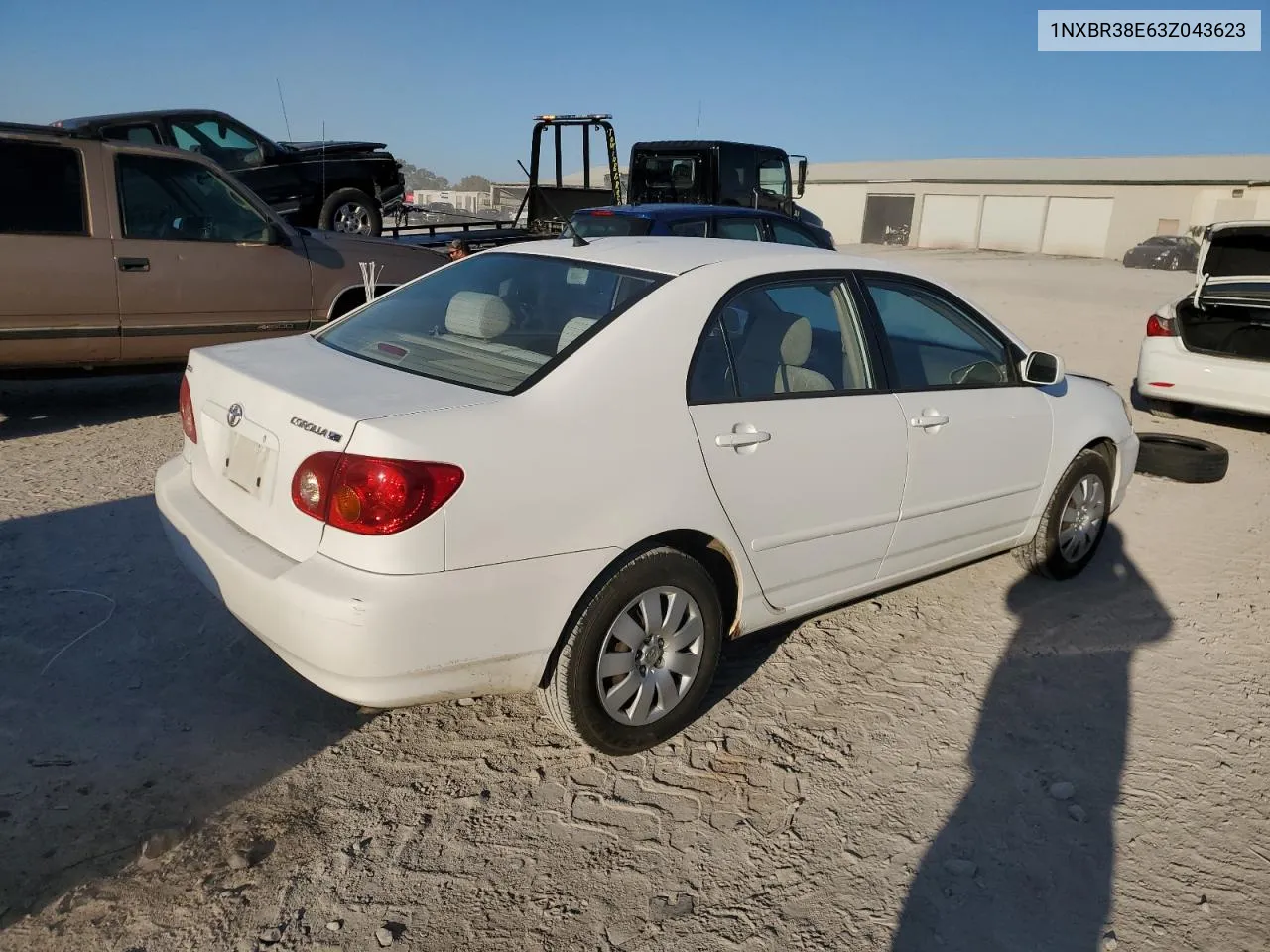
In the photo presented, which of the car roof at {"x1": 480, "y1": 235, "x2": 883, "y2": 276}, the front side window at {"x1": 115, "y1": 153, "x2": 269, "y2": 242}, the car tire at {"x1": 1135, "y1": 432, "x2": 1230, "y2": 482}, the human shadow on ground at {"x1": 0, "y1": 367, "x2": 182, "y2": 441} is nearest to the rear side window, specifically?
the front side window at {"x1": 115, "y1": 153, "x2": 269, "y2": 242}

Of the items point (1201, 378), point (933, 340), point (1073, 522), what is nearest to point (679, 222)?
point (1201, 378)

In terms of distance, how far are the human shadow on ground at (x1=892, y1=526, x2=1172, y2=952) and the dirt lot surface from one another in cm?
1

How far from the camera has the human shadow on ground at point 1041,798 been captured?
255 centimetres

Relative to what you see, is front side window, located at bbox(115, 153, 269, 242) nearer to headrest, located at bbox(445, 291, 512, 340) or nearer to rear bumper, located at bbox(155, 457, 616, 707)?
headrest, located at bbox(445, 291, 512, 340)

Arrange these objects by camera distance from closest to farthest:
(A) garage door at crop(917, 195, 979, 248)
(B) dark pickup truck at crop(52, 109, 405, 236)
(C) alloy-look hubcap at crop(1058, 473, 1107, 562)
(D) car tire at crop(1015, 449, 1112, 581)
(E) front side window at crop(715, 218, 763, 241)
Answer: (D) car tire at crop(1015, 449, 1112, 581) → (C) alloy-look hubcap at crop(1058, 473, 1107, 562) → (E) front side window at crop(715, 218, 763, 241) → (B) dark pickup truck at crop(52, 109, 405, 236) → (A) garage door at crop(917, 195, 979, 248)

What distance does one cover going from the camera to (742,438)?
3.19 meters

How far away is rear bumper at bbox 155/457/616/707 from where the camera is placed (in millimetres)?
2543

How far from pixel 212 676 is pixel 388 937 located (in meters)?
1.53

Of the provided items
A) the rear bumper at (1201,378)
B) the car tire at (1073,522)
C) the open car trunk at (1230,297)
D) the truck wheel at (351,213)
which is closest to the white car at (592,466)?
the car tire at (1073,522)

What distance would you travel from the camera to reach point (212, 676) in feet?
11.6

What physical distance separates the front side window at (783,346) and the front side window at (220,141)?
993 cm

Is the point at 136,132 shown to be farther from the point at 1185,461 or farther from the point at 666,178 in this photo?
the point at 1185,461

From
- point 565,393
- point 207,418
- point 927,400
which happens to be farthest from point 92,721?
point 927,400

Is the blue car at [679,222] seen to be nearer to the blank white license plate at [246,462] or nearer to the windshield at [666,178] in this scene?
the windshield at [666,178]
